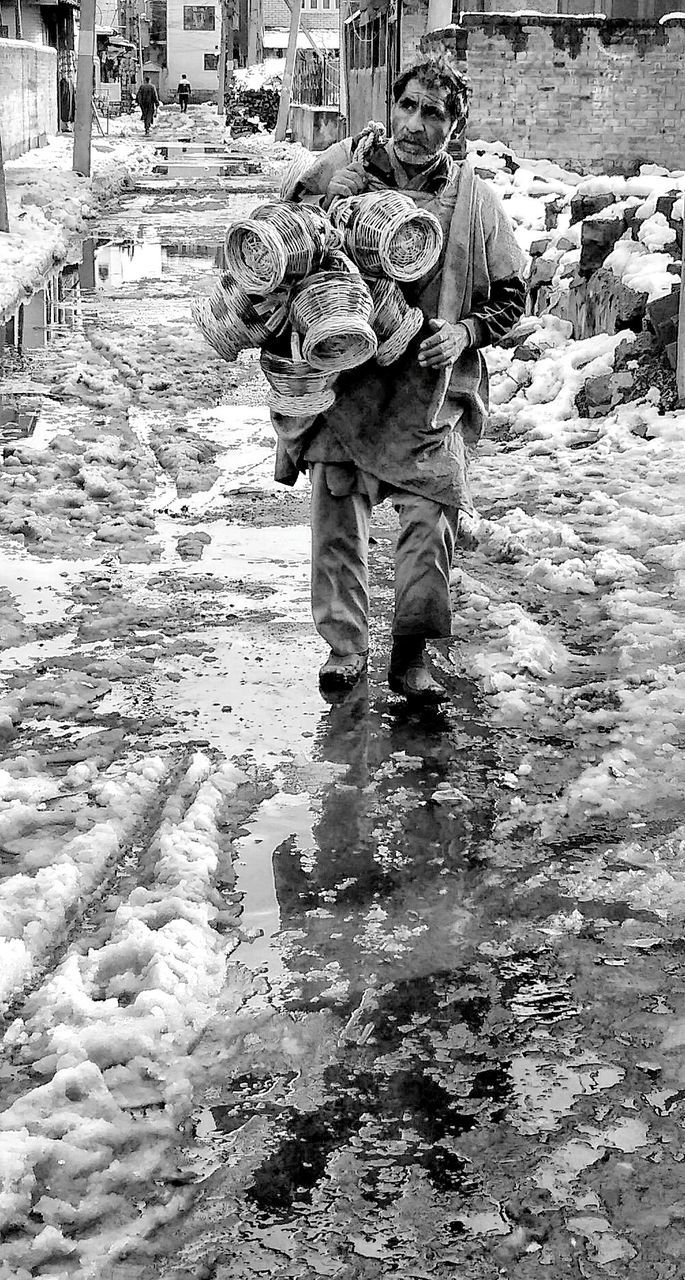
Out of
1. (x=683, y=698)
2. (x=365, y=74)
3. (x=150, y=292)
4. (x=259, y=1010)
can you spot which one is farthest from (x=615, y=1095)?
(x=365, y=74)

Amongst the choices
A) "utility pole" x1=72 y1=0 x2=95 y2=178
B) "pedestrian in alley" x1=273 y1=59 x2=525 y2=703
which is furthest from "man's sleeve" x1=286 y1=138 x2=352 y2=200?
"utility pole" x1=72 y1=0 x2=95 y2=178

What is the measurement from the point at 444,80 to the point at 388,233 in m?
0.56

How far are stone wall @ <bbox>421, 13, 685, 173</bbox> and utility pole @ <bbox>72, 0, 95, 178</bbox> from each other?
1046cm

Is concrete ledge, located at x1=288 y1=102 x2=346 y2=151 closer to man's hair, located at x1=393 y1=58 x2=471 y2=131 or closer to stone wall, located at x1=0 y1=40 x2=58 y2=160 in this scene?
stone wall, located at x1=0 y1=40 x2=58 y2=160

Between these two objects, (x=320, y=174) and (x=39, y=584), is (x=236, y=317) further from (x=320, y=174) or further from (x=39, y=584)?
(x=39, y=584)

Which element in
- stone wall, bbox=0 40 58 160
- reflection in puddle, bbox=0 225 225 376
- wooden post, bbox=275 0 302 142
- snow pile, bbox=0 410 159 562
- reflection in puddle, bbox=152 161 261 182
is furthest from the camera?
wooden post, bbox=275 0 302 142

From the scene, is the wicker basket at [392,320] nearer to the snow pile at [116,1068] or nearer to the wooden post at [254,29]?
the snow pile at [116,1068]

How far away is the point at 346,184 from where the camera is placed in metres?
4.36

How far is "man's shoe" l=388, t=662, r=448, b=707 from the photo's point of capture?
504 cm

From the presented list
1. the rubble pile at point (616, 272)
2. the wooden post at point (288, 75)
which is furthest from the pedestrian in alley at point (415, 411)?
the wooden post at point (288, 75)

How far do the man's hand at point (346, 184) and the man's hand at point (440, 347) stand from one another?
1.51 ft

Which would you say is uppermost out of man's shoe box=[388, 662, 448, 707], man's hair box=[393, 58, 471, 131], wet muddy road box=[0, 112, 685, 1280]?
man's hair box=[393, 58, 471, 131]

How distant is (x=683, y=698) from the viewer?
16.4 feet

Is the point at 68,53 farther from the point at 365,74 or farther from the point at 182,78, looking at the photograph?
the point at 182,78
